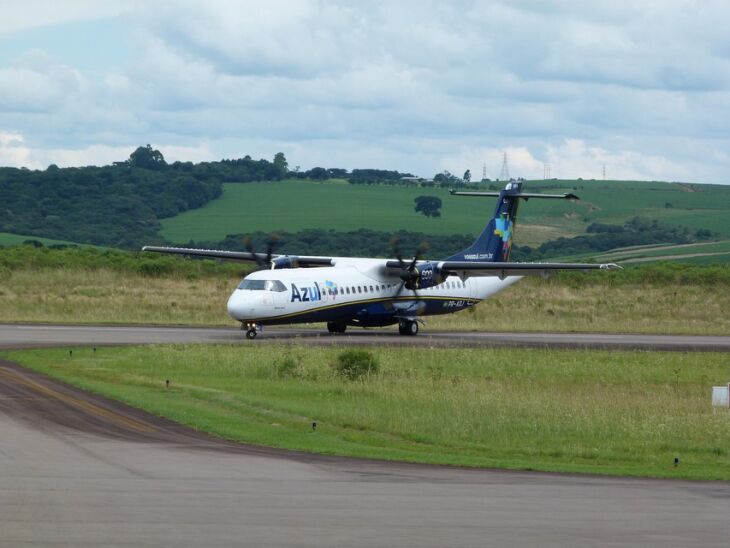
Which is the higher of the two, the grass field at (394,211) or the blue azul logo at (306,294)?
the grass field at (394,211)

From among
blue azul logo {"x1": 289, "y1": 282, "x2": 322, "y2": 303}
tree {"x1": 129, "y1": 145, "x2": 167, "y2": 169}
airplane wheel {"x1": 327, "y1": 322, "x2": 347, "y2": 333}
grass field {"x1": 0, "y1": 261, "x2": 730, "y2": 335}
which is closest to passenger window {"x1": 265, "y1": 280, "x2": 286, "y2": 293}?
blue azul logo {"x1": 289, "y1": 282, "x2": 322, "y2": 303}

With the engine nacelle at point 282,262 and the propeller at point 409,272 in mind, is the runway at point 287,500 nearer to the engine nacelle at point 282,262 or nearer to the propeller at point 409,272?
the propeller at point 409,272

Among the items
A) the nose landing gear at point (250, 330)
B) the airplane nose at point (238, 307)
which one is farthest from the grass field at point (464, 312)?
the airplane nose at point (238, 307)

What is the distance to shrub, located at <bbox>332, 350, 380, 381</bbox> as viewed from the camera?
97.0ft

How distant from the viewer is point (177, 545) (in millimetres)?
11367

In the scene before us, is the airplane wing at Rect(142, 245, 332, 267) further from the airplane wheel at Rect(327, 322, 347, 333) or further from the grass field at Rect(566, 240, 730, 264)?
the grass field at Rect(566, 240, 730, 264)

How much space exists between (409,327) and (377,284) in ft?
8.23

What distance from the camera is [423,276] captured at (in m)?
45.2

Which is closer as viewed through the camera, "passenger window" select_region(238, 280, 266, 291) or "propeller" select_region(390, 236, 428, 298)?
"passenger window" select_region(238, 280, 266, 291)

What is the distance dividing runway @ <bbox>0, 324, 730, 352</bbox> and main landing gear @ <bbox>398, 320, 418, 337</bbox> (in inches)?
19.6

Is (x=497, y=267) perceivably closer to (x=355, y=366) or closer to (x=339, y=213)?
(x=355, y=366)

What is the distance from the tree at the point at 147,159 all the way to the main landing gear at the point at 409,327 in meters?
151

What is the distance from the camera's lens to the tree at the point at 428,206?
150875 millimetres

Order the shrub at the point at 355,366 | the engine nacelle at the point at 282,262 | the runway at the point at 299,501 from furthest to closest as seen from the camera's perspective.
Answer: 1. the engine nacelle at the point at 282,262
2. the shrub at the point at 355,366
3. the runway at the point at 299,501
